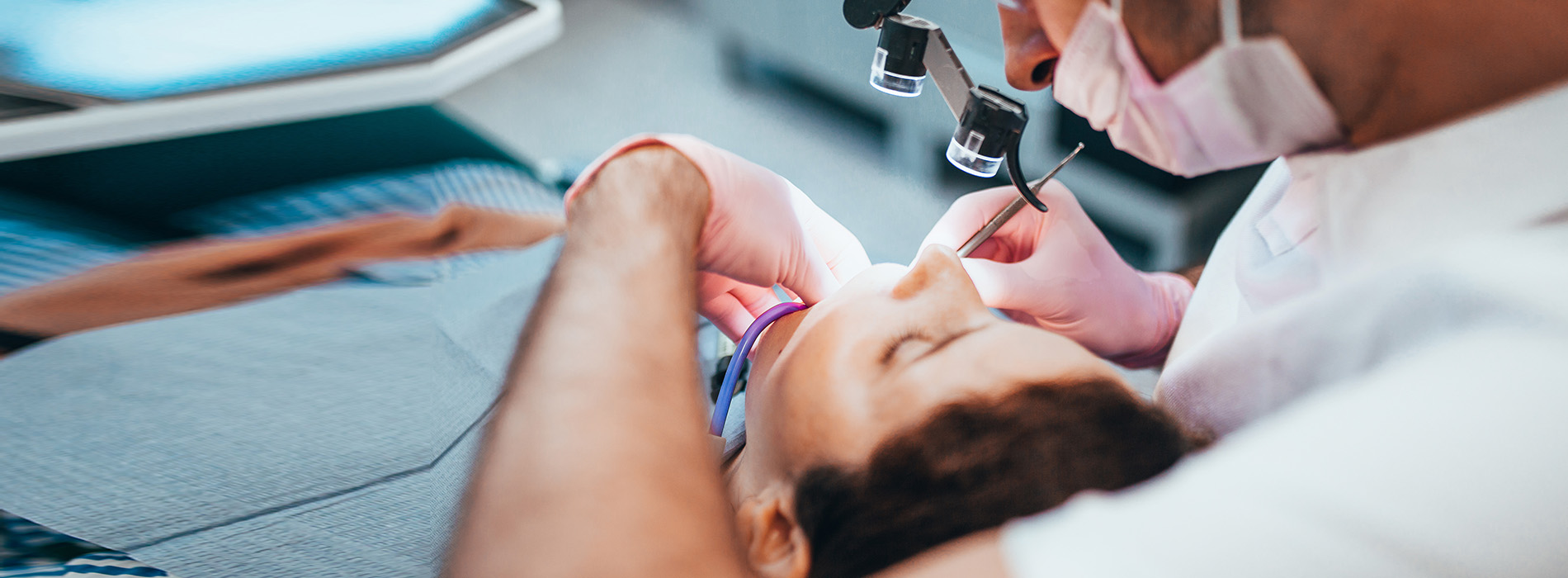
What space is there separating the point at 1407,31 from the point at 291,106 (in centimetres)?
130

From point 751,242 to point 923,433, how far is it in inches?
13.1

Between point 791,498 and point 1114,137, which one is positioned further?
point 1114,137

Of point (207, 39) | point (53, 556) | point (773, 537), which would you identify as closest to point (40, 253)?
point (207, 39)

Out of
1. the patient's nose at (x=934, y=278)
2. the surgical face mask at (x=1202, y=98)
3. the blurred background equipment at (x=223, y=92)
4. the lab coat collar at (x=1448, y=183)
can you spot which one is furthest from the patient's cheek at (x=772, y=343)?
the blurred background equipment at (x=223, y=92)

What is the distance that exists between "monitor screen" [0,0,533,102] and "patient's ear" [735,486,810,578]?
97cm

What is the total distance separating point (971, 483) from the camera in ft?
1.81

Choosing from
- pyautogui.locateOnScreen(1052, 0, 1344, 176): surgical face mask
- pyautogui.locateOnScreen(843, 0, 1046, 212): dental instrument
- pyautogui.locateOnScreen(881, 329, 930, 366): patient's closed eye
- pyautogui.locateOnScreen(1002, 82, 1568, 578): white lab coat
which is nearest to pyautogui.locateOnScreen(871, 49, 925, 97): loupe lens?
pyautogui.locateOnScreen(843, 0, 1046, 212): dental instrument

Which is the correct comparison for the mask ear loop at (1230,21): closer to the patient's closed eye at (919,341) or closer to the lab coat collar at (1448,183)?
the lab coat collar at (1448,183)

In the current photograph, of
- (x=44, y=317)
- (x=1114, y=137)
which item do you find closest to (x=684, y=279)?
(x=1114, y=137)

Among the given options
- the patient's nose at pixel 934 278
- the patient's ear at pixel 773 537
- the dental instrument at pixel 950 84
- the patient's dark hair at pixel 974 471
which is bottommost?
the patient's ear at pixel 773 537

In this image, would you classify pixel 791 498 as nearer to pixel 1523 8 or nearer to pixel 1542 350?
pixel 1542 350

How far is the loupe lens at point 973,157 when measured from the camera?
665mm

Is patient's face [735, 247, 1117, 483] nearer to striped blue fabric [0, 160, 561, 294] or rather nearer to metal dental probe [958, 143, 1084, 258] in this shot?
metal dental probe [958, 143, 1084, 258]

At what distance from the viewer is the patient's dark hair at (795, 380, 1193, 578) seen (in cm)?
54
